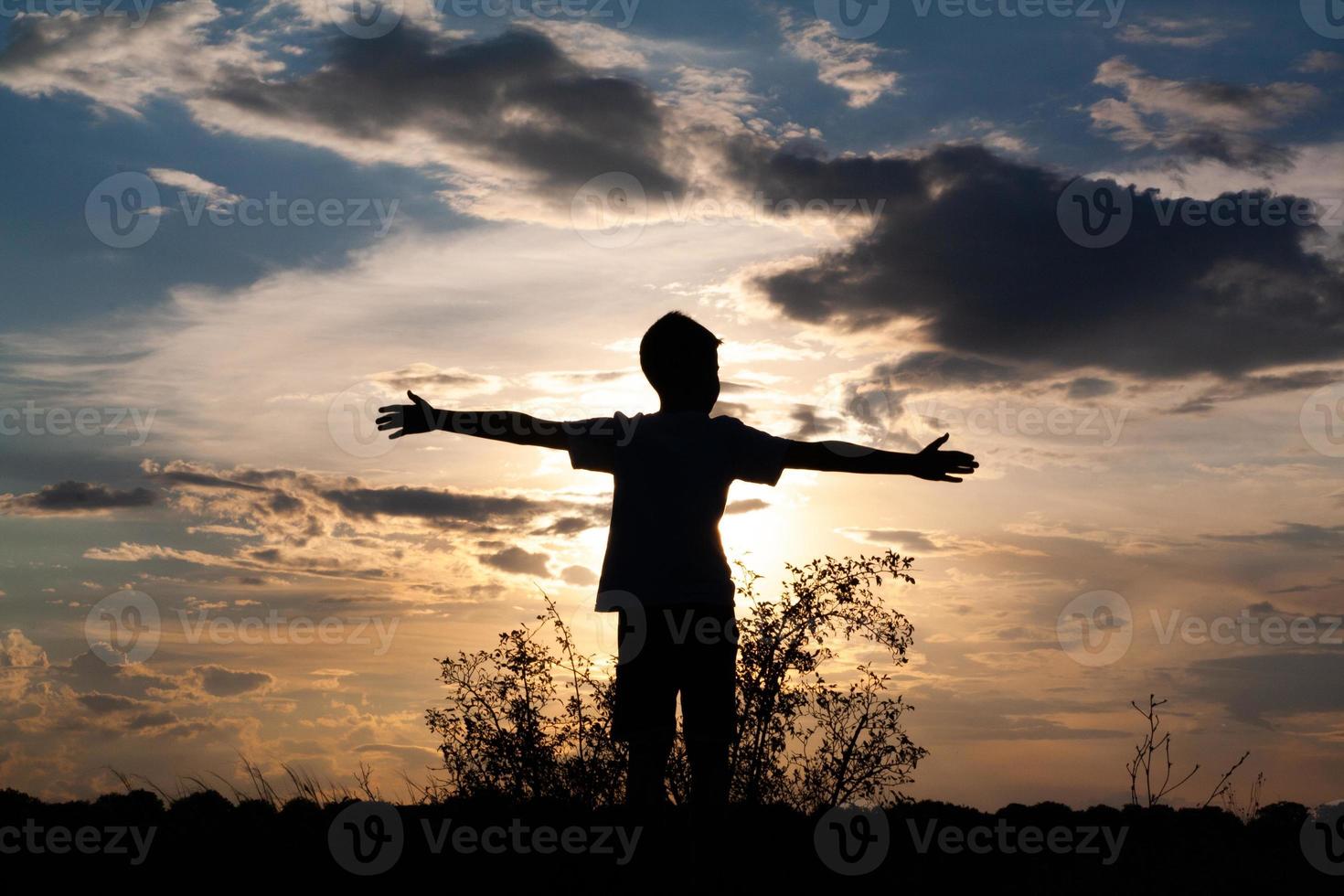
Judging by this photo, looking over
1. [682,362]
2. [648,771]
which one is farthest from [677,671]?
[682,362]

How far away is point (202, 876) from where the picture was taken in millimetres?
5574

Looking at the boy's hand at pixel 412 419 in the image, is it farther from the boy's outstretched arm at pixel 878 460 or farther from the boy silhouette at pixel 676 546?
the boy's outstretched arm at pixel 878 460

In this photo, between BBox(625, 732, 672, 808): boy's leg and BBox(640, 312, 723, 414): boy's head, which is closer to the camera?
BBox(625, 732, 672, 808): boy's leg

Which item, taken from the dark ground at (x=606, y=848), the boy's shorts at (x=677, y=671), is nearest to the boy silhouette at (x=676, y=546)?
the boy's shorts at (x=677, y=671)

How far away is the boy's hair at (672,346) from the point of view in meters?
5.41

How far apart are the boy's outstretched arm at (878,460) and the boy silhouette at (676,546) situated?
0.01 meters

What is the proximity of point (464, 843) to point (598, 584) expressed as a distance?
2.01m

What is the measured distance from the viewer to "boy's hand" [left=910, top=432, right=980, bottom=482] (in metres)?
5.74

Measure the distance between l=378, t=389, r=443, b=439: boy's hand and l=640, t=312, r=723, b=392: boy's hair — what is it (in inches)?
48.1

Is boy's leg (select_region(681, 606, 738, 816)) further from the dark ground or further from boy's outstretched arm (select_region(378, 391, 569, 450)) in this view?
boy's outstretched arm (select_region(378, 391, 569, 450))

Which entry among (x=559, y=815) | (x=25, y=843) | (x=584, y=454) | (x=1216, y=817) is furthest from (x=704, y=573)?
(x=1216, y=817)

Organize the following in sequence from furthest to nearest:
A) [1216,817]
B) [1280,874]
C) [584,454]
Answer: [1216,817] < [1280,874] < [584,454]

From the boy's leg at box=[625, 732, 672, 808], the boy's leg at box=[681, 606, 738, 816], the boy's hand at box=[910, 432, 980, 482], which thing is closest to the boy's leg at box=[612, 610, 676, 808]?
the boy's leg at box=[625, 732, 672, 808]

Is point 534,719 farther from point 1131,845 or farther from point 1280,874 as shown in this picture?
point 1280,874
